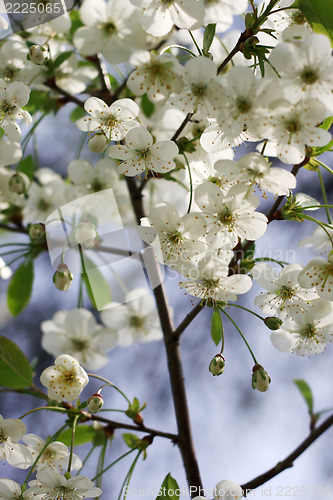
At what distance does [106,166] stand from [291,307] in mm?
748

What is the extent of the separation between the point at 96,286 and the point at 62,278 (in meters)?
0.36

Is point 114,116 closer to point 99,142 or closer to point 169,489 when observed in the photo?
→ point 99,142

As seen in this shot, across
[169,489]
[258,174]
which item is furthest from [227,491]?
[258,174]

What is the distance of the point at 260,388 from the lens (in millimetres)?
1053

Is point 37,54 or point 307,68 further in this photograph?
point 37,54

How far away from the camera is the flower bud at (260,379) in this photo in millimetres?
1044

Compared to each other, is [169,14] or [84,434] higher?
[169,14]

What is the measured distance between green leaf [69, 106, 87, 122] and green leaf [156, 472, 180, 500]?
0.95 m

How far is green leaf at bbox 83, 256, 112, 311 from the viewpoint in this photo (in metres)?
1.46

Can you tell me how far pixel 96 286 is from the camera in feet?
4.90

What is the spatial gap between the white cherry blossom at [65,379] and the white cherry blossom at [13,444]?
84mm

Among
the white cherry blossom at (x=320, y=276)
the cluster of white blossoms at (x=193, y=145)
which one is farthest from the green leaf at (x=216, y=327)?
the white cherry blossom at (x=320, y=276)

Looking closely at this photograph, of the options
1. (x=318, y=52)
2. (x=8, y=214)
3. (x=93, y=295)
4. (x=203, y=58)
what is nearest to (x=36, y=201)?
(x=8, y=214)

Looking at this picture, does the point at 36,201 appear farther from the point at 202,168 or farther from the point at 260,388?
the point at 260,388
